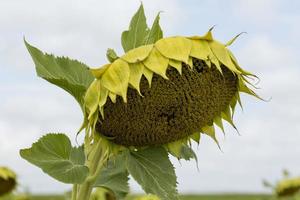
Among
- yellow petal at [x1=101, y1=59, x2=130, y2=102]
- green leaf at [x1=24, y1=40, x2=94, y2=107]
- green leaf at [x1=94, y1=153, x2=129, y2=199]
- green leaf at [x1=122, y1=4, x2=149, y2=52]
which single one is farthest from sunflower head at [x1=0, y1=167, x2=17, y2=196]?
yellow petal at [x1=101, y1=59, x2=130, y2=102]

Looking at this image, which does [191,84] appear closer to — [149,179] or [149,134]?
[149,134]

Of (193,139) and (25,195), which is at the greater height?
(193,139)

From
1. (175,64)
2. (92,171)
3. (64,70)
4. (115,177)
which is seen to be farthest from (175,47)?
(115,177)

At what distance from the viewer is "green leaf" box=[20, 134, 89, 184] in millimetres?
2184

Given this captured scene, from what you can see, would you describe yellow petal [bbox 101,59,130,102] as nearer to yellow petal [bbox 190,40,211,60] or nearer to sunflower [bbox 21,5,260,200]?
sunflower [bbox 21,5,260,200]

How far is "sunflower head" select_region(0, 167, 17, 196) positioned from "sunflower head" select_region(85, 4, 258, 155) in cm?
454

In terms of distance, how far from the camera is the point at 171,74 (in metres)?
1.91

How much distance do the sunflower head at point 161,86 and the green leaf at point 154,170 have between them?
0.53 feet

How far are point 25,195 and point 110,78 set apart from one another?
481 cm

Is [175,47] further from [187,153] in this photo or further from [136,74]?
[187,153]

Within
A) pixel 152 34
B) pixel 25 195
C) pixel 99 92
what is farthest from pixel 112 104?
pixel 25 195

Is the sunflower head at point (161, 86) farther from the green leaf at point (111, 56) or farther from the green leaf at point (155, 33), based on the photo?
the green leaf at point (155, 33)

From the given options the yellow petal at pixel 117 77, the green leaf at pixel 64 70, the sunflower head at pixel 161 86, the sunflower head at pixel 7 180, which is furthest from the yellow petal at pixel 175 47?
the sunflower head at pixel 7 180

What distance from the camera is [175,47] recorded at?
190 cm
